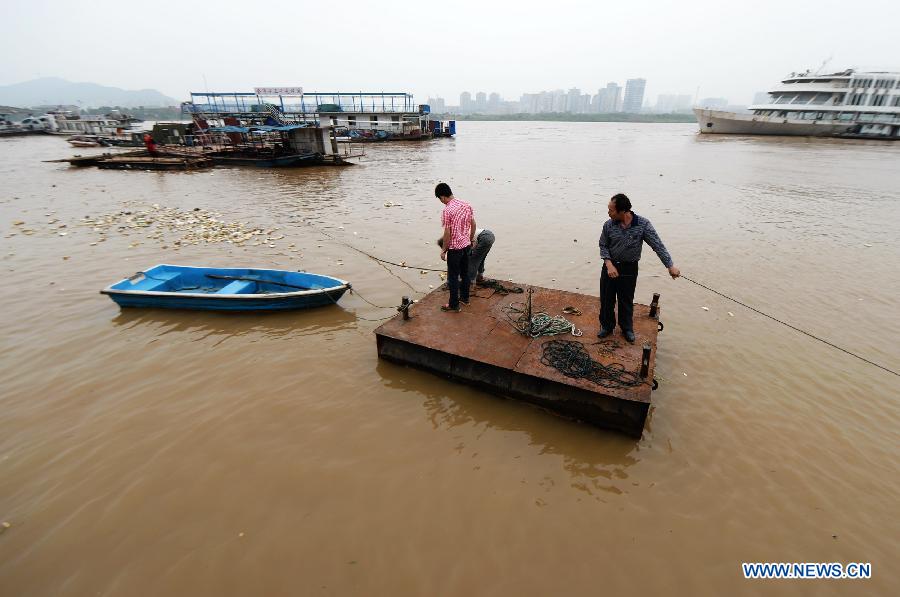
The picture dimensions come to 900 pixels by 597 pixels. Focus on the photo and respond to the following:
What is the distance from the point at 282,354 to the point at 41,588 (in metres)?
3.72

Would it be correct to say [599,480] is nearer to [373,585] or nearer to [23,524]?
[373,585]

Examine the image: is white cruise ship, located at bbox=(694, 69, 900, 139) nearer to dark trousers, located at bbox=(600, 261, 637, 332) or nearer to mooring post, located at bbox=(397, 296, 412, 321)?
dark trousers, located at bbox=(600, 261, 637, 332)

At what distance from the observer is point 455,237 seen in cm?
614

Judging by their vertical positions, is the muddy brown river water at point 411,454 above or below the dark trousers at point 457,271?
below

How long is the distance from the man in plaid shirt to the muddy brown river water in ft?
5.33

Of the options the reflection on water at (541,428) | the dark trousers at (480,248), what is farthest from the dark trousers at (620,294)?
the dark trousers at (480,248)

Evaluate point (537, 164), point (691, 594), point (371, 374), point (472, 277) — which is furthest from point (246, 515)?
point (537, 164)

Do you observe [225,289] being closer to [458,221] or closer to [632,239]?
[458,221]

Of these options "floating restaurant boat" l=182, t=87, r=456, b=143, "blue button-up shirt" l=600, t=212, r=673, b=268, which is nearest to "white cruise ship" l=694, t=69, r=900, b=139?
"floating restaurant boat" l=182, t=87, r=456, b=143

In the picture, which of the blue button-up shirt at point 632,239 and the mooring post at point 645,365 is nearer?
the mooring post at point 645,365

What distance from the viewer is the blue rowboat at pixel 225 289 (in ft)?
25.0

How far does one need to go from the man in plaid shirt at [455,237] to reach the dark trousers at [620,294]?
83.7 inches

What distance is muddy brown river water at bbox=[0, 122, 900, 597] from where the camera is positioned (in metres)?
3.55

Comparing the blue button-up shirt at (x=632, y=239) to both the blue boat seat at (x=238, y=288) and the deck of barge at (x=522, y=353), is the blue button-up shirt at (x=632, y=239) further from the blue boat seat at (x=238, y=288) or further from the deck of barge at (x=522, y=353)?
the blue boat seat at (x=238, y=288)
